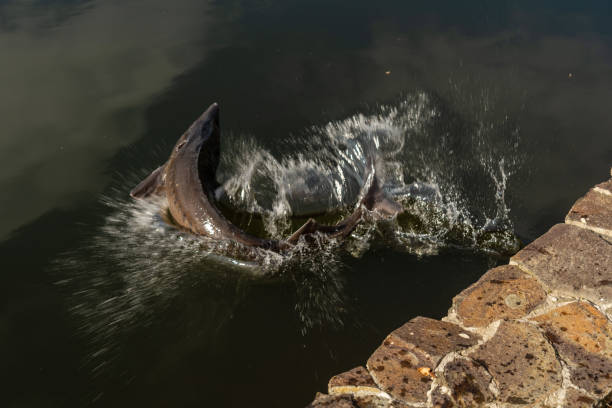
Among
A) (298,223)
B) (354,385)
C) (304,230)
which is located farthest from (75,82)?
(354,385)

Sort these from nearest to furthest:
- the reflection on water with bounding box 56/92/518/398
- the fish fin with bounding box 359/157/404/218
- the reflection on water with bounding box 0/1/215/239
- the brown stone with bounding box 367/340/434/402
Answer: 1. the brown stone with bounding box 367/340/434/402
2. the reflection on water with bounding box 56/92/518/398
3. the fish fin with bounding box 359/157/404/218
4. the reflection on water with bounding box 0/1/215/239

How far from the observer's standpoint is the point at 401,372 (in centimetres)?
302

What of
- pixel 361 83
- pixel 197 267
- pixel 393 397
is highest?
pixel 361 83

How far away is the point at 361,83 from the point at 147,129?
2.84 metres

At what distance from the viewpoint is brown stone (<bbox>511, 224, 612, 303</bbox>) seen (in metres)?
3.47

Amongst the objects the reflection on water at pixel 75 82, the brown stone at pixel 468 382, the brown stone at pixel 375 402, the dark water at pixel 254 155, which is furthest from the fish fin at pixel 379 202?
the reflection on water at pixel 75 82

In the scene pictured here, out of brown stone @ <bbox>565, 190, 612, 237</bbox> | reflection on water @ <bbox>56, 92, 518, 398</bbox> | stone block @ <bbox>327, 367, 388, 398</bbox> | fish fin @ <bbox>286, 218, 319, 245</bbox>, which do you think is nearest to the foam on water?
reflection on water @ <bbox>56, 92, 518, 398</bbox>

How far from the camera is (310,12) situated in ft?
28.6

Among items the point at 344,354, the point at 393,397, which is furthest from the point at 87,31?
the point at 393,397

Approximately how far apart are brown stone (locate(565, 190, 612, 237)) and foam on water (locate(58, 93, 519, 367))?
638 mm

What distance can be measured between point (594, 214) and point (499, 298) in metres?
1.32

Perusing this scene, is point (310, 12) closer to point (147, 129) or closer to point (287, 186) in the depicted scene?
point (147, 129)

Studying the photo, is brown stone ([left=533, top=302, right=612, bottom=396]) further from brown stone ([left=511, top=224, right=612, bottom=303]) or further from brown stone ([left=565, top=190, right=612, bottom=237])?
brown stone ([left=565, top=190, right=612, bottom=237])

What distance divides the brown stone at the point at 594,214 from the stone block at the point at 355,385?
2.25m
